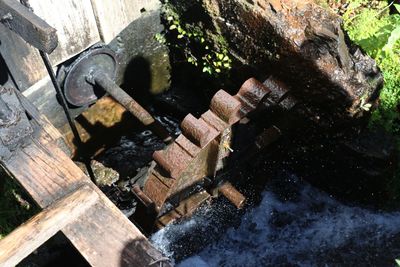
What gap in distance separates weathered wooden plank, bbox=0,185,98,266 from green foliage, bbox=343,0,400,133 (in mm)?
3545

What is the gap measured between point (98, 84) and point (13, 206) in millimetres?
1719

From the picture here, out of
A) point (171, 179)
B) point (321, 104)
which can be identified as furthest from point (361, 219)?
point (171, 179)

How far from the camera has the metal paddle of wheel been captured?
4625 millimetres

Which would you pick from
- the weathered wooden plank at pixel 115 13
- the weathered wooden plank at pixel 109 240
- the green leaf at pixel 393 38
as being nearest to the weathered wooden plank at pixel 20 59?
the weathered wooden plank at pixel 115 13

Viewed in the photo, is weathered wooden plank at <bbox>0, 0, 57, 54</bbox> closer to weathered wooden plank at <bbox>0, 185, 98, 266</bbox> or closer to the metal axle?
weathered wooden plank at <bbox>0, 185, 98, 266</bbox>

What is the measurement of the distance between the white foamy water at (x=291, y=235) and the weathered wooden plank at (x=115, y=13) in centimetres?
242

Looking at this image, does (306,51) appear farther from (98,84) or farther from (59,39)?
(59,39)

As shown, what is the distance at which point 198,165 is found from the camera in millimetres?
4289

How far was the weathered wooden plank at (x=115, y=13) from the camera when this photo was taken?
4.68 meters

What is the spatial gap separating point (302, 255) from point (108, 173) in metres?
2.65

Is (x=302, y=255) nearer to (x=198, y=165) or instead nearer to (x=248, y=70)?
(x=198, y=165)

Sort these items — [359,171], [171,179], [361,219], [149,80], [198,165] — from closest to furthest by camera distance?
[171,179] < [198,165] < [359,171] < [361,219] < [149,80]

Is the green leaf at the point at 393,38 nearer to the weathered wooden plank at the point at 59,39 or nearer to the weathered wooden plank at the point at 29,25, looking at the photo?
the weathered wooden plank at the point at 59,39

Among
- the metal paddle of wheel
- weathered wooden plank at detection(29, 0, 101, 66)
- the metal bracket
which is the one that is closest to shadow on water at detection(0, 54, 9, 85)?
weathered wooden plank at detection(29, 0, 101, 66)
